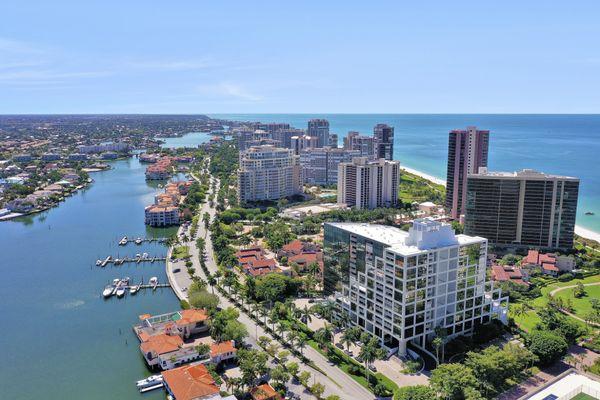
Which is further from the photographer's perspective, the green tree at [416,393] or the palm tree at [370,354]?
the palm tree at [370,354]

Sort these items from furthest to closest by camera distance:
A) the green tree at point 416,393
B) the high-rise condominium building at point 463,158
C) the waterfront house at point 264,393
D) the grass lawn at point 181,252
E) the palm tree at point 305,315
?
the high-rise condominium building at point 463,158
the grass lawn at point 181,252
the palm tree at point 305,315
the waterfront house at point 264,393
the green tree at point 416,393

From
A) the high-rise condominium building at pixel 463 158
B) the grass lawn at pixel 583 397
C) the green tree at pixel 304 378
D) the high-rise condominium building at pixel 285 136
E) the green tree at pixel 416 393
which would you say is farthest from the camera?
the high-rise condominium building at pixel 285 136

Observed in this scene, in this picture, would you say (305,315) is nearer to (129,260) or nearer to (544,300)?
(544,300)

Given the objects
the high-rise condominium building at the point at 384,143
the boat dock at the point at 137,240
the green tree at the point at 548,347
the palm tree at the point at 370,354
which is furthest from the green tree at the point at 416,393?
the high-rise condominium building at the point at 384,143

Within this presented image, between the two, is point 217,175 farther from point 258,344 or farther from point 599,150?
point 599,150

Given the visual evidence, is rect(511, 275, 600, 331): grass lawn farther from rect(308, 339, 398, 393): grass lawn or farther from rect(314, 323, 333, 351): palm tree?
rect(314, 323, 333, 351): palm tree

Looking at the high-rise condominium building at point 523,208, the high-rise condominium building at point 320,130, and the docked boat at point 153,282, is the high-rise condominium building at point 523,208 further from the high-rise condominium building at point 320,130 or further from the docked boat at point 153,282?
the high-rise condominium building at point 320,130

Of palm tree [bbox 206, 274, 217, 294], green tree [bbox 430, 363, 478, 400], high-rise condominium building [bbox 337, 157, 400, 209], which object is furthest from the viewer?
high-rise condominium building [bbox 337, 157, 400, 209]

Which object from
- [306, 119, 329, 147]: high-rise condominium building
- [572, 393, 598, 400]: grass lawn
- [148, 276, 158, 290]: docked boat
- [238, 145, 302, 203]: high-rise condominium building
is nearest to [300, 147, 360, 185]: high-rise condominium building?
[238, 145, 302, 203]: high-rise condominium building
